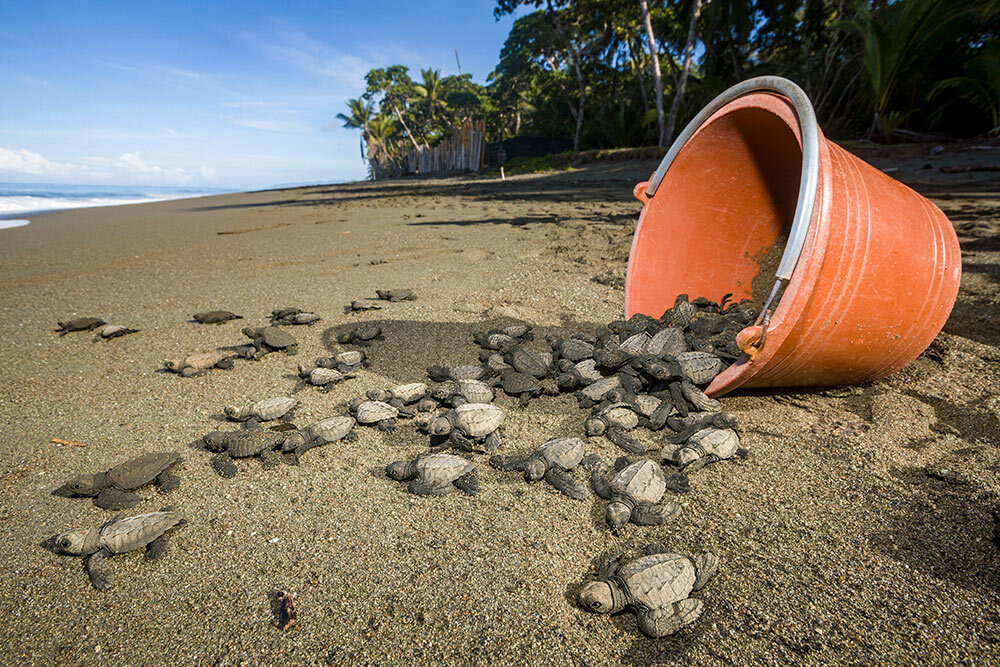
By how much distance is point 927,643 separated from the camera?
0.87m

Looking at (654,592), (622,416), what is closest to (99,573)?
(654,592)

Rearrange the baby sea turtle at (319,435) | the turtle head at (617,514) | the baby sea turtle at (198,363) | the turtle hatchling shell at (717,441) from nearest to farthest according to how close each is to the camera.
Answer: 1. the turtle head at (617,514)
2. the turtle hatchling shell at (717,441)
3. the baby sea turtle at (319,435)
4. the baby sea turtle at (198,363)

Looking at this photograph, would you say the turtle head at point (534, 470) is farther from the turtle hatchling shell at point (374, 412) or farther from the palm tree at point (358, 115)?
the palm tree at point (358, 115)

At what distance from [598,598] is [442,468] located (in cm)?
55

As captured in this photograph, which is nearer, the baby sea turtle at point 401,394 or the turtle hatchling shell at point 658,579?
the turtle hatchling shell at point 658,579

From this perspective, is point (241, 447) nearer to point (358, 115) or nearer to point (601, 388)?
point (601, 388)

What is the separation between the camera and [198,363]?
2.09 metres

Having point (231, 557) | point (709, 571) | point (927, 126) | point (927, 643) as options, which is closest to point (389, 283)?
point (231, 557)

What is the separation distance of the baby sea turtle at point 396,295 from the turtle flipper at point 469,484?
177cm

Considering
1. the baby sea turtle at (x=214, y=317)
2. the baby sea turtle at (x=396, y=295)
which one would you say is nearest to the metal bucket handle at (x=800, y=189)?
the baby sea turtle at (x=396, y=295)

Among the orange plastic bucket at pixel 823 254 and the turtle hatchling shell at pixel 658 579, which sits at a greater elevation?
the orange plastic bucket at pixel 823 254

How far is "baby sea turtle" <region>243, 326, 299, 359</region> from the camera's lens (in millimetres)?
2256

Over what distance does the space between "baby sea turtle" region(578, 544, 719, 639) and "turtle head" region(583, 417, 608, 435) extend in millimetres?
542

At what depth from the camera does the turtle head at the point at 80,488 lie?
1.32 m
